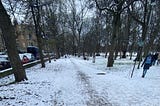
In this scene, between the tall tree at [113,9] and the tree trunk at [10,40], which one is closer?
the tree trunk at [10,40]

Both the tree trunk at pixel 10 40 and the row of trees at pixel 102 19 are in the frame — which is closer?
the tree trunk at pixel 10 40

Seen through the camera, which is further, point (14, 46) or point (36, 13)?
point (36, 13)

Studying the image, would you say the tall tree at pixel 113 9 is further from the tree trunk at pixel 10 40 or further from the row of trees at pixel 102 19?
the tree trunk at pixel 10 40

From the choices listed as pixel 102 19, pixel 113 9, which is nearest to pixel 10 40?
pixel 113 9

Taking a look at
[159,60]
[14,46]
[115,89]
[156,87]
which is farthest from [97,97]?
[159,60]

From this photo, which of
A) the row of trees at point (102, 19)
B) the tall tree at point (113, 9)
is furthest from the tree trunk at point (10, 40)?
the tall tree at point (113, 9)

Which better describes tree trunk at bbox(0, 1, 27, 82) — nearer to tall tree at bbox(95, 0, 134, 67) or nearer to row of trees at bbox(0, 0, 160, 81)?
row of trees at bbox(0, 0, 160, 81)

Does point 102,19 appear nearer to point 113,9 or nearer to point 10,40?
point 113,9

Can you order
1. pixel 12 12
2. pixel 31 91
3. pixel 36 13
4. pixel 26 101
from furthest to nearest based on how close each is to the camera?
pixel 36 13
pixel 12 12
pixel 31 91
pixel 26 101

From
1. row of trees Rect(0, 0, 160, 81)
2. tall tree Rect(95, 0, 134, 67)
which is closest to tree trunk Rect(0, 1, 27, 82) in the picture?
row of trees Rect(0, 0, 160, 81)

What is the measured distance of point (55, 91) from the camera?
1056 centimetres

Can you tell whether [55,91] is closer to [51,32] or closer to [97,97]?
[97,97]

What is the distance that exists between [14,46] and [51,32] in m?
26.6

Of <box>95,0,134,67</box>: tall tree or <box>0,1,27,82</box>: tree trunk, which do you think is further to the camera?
<box>95,0,134,67</box>: tall tree
